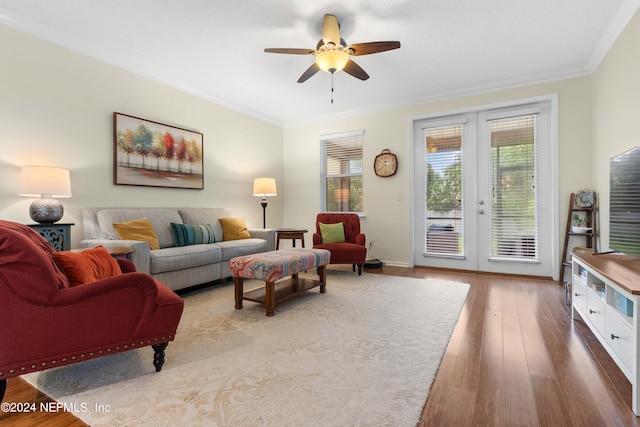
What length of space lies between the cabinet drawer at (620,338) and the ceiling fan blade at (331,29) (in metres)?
2.73

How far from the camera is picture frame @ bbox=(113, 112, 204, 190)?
11.7 feet

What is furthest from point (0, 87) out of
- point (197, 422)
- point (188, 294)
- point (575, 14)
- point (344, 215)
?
point (575, 14)

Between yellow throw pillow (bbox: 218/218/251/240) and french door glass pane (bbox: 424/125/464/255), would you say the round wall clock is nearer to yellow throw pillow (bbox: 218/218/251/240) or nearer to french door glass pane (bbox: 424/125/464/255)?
french door glass pane (bbox: 424/125/464/255)

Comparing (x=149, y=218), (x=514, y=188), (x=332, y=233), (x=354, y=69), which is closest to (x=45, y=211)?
(x=149, y=218)

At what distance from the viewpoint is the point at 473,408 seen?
142 centimetres

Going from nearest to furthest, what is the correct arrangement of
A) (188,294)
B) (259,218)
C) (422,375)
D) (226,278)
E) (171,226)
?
1. (422,375)
2. (188,294)
3. (171,226)
4. (226,278)
5. (259,218)

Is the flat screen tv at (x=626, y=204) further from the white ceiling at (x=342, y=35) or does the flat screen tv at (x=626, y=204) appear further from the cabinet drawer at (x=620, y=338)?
the white ceiling at (x=342, y=35)

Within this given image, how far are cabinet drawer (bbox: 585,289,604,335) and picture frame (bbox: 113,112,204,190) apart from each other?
14.3 feet

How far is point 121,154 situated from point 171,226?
98cm

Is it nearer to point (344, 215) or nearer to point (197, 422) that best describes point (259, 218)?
point (344, 215)

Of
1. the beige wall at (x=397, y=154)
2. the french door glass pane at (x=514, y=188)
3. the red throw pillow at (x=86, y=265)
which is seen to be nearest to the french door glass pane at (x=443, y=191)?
the beige wall at (x=397, y=154)

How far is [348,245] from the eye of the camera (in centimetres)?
430

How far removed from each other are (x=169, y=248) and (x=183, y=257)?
341 millimetres

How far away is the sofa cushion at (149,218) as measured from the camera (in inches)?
126
